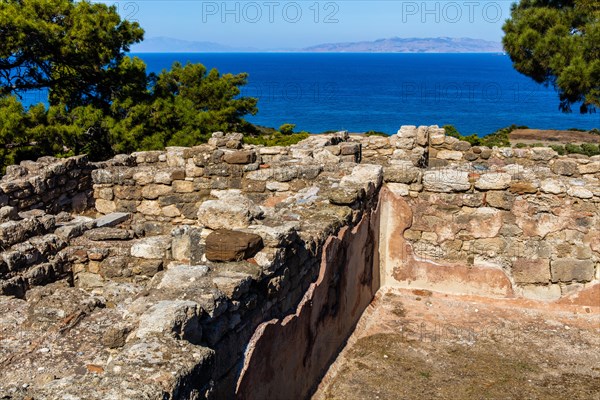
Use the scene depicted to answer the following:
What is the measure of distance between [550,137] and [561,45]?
13.7 m

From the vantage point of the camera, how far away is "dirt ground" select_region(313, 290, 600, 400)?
5445 millimetres

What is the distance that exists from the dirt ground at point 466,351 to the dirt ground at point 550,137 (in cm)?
2380

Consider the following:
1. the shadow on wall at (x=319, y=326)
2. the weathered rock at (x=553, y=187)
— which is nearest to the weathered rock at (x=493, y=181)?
the weathered rock at (x=553, y=187)

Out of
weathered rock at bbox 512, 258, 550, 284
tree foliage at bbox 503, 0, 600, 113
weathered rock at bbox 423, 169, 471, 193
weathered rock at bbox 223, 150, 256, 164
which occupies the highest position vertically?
tree foliage at bbox 503, 0, 600, 113

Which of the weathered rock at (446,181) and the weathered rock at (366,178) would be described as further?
the weathered rock at (446,181)

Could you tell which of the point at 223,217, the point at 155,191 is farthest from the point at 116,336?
the point at 155,191

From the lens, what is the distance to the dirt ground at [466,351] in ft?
17.9

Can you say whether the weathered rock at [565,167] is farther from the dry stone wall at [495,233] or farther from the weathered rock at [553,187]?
the weathered rock at [553,187]

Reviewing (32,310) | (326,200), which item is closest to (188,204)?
(326,200)

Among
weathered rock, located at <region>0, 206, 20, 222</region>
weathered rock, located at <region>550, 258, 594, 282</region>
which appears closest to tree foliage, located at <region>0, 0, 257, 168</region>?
weathered rock, located at <region>0, 206, 20, 222</region>

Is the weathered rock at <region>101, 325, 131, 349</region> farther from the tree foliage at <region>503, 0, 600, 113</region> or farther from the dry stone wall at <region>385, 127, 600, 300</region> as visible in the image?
the tree foliage at <region>503, 0, 600, 113</region>

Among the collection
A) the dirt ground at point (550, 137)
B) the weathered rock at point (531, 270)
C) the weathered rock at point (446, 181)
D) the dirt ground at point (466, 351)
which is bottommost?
the dirt ground at point (550, 137)

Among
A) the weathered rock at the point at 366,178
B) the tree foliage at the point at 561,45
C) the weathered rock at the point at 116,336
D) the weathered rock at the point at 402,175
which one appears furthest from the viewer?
the tree foliage at the point at 561,45

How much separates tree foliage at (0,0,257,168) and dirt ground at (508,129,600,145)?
1751cm
